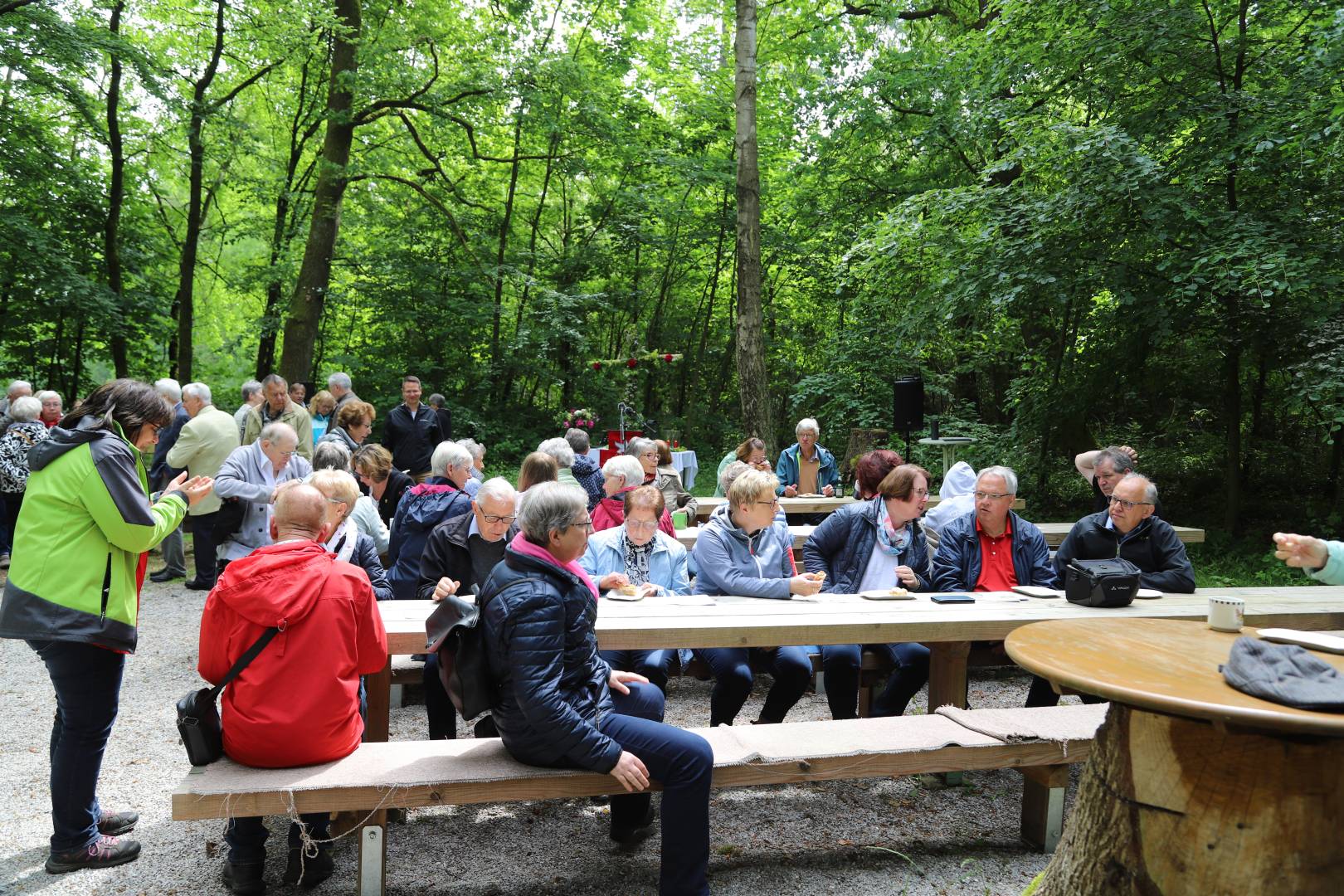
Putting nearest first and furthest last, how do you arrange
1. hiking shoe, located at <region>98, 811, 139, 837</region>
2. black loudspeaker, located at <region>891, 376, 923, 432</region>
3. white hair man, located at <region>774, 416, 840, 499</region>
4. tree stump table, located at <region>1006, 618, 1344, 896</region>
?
tree stump table, located at <region>1006, 618, 1344, 896</region> < hiking shoe, located at <region>98, 811, 139, 837</region> < white hair man, located at <region>774, 416, 840, 499</region> < black loudspeaker, located at <region>891, 376, 923, 432</region>

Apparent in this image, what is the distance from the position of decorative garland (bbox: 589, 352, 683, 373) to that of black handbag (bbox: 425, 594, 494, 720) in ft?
38.5

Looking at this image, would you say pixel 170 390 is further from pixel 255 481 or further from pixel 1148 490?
pixel 1148 490

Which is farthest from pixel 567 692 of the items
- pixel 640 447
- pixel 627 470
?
pixel 640 447

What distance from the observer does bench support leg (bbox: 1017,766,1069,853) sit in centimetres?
332

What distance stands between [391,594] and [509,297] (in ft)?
43.5

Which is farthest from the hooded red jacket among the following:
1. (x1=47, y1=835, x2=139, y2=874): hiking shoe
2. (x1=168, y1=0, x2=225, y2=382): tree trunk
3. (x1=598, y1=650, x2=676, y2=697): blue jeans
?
(x1=168, y1=0, x2=225, y2=382): tree trunk

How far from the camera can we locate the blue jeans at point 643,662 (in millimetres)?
4051

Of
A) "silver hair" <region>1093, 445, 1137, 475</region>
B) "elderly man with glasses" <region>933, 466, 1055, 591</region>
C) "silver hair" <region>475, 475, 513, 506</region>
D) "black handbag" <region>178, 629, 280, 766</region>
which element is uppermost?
"silver hair" <region>1093, 445, 1137, 475</region>

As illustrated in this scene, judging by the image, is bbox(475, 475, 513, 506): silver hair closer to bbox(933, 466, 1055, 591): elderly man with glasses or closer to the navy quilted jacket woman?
the navy quilted jacket woman

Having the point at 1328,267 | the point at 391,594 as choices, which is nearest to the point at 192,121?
the point at 391,594

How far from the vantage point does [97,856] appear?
303 centimetres

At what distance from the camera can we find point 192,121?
41.6ft

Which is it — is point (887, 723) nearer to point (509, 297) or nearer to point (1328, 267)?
point (1328, 267)

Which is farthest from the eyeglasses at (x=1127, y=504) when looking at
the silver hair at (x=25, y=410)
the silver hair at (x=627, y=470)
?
the silver hair at (x=25, y=410)
